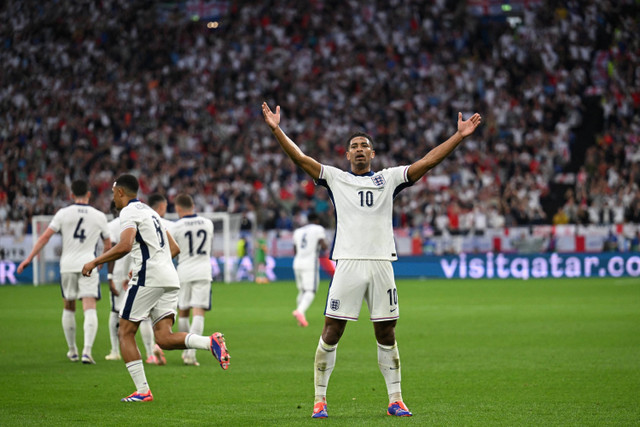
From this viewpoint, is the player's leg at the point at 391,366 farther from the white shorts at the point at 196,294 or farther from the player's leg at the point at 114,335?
the player's leg at the point at 114,335

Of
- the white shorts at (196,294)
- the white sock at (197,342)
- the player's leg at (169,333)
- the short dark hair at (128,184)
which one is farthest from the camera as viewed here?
the white shorts at (196,294)

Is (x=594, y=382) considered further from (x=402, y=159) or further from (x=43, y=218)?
(x=402, y=159)

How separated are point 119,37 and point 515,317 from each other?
30.4m

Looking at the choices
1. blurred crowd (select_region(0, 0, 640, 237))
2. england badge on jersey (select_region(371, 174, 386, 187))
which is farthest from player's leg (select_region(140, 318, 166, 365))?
blurred crowd (select_region(0, 0, 640, 237))

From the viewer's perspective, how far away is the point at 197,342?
8484 mm

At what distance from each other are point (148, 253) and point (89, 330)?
A: 401 cm

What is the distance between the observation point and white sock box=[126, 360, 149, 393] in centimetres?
862

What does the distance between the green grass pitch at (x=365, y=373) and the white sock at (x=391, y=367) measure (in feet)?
0.85

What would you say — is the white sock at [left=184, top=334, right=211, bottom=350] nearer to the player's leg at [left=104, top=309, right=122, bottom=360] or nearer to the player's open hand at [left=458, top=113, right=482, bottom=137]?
the player's open hand at [left=458, top=113, right=482, bottom=137]

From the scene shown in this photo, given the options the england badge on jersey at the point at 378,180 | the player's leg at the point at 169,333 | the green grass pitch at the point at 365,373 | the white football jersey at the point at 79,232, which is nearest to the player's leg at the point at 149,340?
the green grass pitch at the point at 365,373

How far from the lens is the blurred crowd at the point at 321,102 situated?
3459 centimetres

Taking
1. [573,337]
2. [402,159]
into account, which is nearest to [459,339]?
[573,337]

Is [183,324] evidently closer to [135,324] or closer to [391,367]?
[135,324]

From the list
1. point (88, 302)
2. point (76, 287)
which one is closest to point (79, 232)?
point (76, 287)
